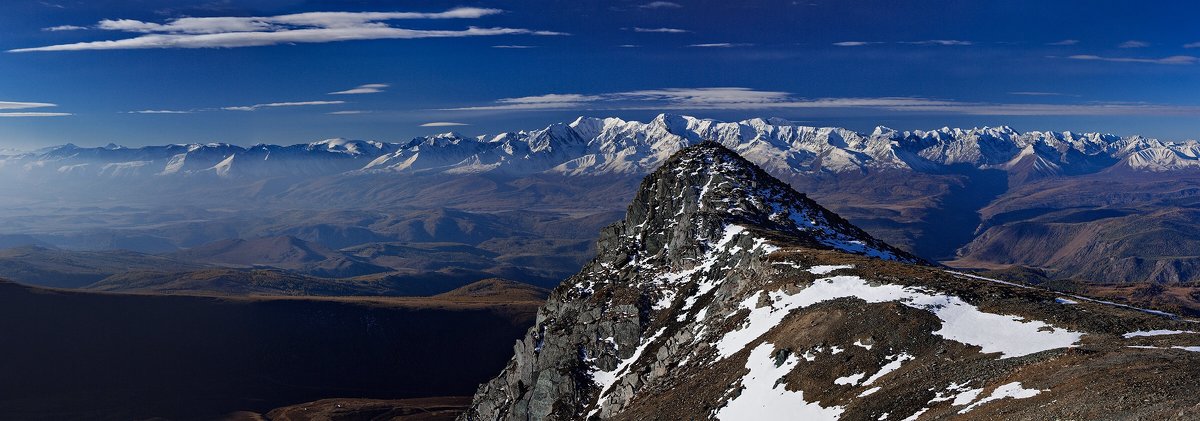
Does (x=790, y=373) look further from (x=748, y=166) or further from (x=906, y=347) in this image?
(x=748, y=166)

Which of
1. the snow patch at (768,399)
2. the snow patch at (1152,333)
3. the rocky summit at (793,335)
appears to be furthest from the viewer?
the snow patch at (768,399)

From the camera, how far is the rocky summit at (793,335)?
46344mm

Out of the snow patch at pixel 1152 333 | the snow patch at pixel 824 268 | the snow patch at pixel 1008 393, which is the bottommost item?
the snow patch at pixel 824 268

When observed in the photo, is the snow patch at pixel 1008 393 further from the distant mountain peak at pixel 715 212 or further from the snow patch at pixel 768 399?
the distant mountain peak at pixel 715 212

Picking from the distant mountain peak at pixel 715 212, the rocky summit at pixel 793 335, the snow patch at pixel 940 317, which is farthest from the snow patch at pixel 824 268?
the distant mountain peak at pixel 715 212

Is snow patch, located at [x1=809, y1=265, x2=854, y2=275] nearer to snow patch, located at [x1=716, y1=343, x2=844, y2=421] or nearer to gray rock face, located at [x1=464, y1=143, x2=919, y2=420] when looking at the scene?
gray rock face, located at [x1=464, y1=143, x2=919, y2=420]

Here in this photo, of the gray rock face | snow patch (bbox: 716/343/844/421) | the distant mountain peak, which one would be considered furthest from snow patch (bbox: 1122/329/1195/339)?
the distant mountain peak

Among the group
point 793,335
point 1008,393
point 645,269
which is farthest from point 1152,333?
point 645,269

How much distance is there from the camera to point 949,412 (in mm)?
45500

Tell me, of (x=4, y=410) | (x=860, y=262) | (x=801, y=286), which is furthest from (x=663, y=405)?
(x=4, y=410)

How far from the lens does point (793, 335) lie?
231 ft

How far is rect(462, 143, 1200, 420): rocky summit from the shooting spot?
4634 centimetres

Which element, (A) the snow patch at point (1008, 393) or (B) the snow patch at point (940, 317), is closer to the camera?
(A) the snow patch at point (1008, 393)

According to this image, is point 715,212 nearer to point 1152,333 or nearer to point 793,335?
point 793,335
